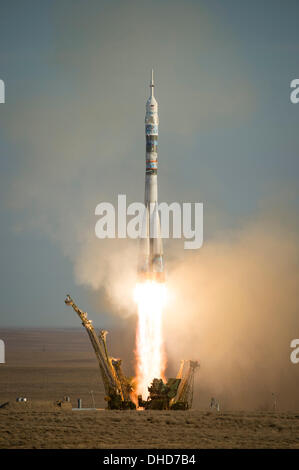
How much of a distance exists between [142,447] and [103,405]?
2821 centimetres

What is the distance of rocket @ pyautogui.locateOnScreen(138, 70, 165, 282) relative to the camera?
6412 cm

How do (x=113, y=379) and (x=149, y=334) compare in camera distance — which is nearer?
(x=113, y=379)

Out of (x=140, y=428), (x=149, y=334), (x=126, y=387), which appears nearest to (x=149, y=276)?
(x=149, y=334)

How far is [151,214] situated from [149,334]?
8822 mm

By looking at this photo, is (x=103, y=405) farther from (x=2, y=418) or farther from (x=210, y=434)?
(x=210, y=434)

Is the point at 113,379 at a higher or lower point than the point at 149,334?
lower

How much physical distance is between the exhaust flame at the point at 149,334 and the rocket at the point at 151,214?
3.16ft

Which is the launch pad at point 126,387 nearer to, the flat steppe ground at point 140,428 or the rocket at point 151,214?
the flat steppe ground at point 140,428

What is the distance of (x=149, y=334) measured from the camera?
65.2m

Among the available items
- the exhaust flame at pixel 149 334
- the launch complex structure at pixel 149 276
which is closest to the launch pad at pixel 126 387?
the launch complex structure at pixel 149 276

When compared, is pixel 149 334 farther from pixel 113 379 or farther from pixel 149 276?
pixel 113 379

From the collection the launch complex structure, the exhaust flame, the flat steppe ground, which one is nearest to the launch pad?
the launch complex structure

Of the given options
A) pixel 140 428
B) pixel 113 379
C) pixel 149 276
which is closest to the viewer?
pixel 140 428

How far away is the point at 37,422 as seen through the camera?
51.3 metres
